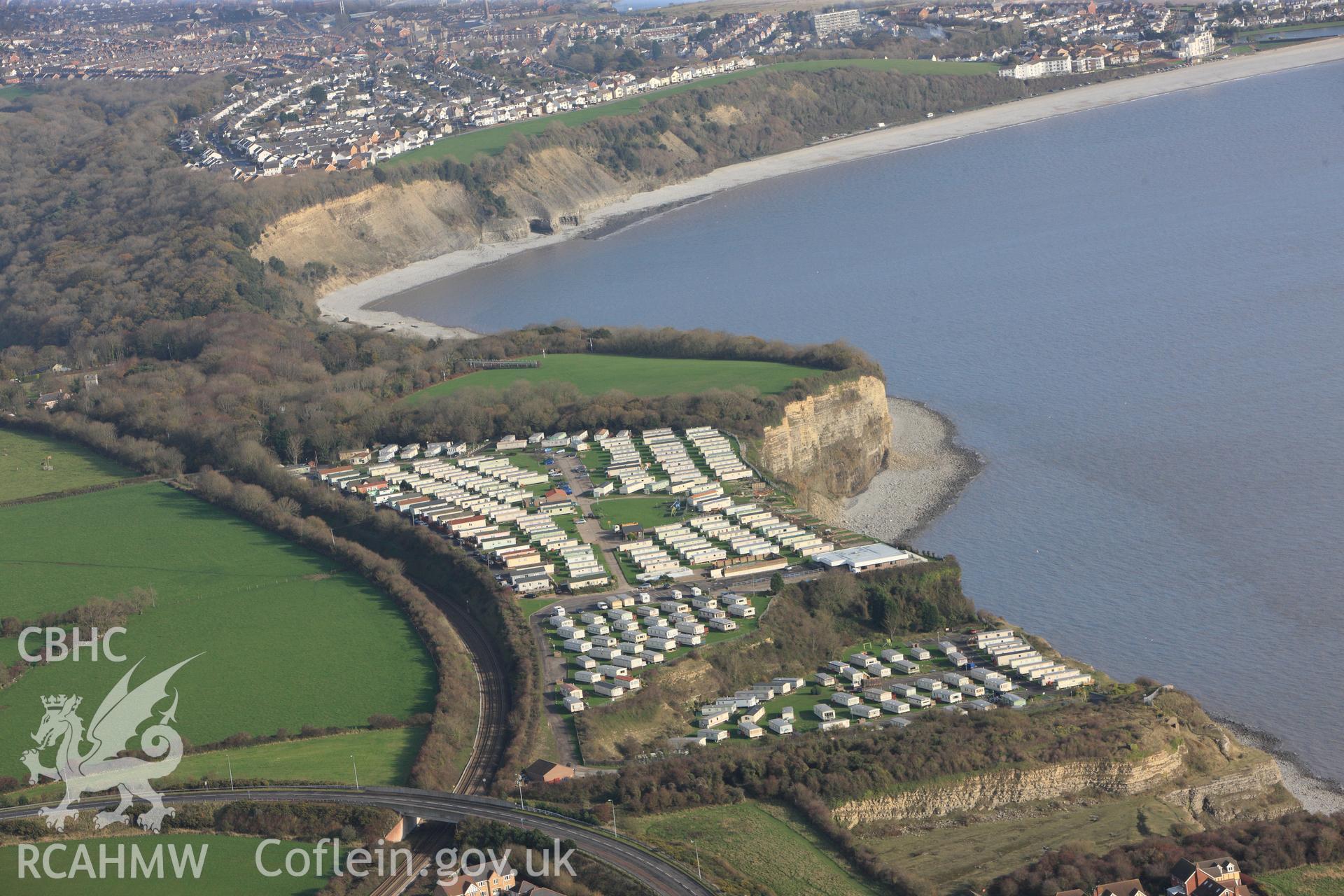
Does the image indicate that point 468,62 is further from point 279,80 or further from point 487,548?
point 487,548

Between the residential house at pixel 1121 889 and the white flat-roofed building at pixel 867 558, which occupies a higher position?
the residential house at pixel 1121 889

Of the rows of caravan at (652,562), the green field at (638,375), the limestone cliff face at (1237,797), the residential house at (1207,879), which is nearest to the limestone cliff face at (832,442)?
the green field at (638,375)

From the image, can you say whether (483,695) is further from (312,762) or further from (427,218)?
(427,218)

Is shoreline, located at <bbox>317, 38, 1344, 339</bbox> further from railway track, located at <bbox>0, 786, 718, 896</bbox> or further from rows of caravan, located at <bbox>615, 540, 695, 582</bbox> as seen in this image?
railway track, located at <bbox>0, 786, 718, 896</bbox>

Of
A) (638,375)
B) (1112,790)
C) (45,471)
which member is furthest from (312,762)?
(638,375)

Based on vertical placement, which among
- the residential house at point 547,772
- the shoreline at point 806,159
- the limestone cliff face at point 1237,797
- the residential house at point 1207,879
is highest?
the residential house at point 547,772

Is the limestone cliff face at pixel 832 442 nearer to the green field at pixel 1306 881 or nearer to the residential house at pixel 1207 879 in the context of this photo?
the green field at pixel 1306 881

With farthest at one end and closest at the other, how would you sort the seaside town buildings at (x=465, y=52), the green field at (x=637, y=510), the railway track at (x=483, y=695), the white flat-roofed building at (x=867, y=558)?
the seaside town buildings at (x=465, y=52) < the green field at (x=637, y=510) < the white flat-roofed building at (x=867, y=558) < the railway track at (x=483, y=695)
